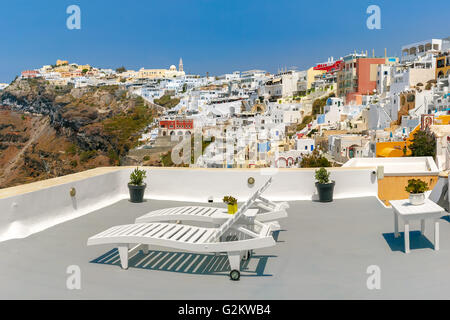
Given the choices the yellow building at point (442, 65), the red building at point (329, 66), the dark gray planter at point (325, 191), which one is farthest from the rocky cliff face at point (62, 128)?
the dark gray planter at point (325, 191)

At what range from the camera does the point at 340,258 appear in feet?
10.5

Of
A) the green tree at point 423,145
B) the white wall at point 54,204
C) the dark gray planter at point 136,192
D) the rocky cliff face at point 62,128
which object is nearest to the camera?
the white wall at point 54,204

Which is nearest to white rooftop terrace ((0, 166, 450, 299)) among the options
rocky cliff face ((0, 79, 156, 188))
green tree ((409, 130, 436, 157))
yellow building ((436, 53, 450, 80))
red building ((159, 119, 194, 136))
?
green tree ((409, 130, 436, 157))

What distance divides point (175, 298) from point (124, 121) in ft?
254

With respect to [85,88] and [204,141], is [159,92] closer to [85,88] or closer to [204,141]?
[85,88]

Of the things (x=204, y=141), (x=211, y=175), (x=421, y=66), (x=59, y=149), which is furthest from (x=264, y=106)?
(x=211, y=175)

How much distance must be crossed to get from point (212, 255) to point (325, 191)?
→ 253 cm

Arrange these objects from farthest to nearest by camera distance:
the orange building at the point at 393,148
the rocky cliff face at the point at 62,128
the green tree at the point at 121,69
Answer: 1. the green tree at the point at 121,69
2. the rocky cliff face at the point at 62,128
3. the orange building at the point at 393,148

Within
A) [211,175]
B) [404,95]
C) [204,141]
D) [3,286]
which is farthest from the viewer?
[204,141]

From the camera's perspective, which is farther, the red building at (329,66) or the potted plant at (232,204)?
the red building at (329,66)

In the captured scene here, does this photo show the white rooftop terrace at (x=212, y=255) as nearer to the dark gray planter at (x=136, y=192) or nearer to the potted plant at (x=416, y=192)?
the dark gray planter at (x=136, y=192)

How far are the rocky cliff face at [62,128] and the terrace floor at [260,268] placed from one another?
55.5 m

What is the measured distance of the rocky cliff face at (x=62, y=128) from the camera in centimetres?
6081

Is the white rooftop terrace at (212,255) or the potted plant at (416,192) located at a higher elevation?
the potted plant at (416,192)
